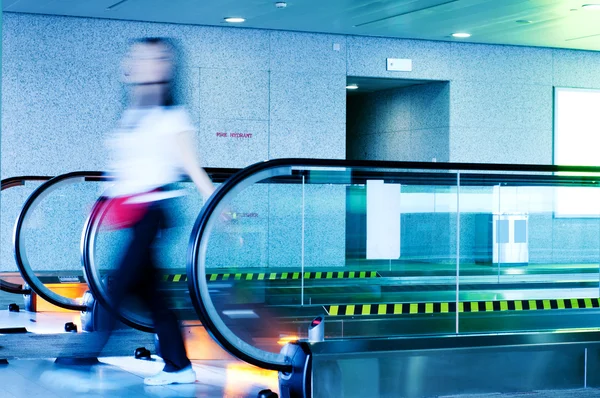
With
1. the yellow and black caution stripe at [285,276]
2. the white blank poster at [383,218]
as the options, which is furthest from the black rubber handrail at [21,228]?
the white blank poster at [383,218]

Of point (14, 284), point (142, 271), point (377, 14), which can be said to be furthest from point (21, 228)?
point (377, 14)

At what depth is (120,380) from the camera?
204 inches

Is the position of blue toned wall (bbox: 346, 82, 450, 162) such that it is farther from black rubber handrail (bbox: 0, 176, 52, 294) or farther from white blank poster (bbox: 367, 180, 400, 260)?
white blank poster (bbox: 367, 180, 400, 260)

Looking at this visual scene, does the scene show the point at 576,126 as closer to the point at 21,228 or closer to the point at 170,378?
the point at 21,228

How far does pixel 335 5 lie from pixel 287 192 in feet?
13.7

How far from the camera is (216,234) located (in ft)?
27.2

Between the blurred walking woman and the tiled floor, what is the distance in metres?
0.62

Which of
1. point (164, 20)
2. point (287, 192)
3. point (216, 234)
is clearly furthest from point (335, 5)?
point (287, 192)

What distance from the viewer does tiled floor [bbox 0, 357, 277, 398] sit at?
4.82 m

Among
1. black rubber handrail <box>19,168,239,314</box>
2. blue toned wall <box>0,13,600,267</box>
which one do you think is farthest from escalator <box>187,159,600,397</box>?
blue toned wall <box>0,13,600,267</box>

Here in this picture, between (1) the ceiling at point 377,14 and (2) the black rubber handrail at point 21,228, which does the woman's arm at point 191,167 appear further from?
(1) the ceiling at point 377,14

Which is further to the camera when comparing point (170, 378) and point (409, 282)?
point (409, 282)

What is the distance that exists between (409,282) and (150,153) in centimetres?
389

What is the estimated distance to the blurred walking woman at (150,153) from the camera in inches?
169
